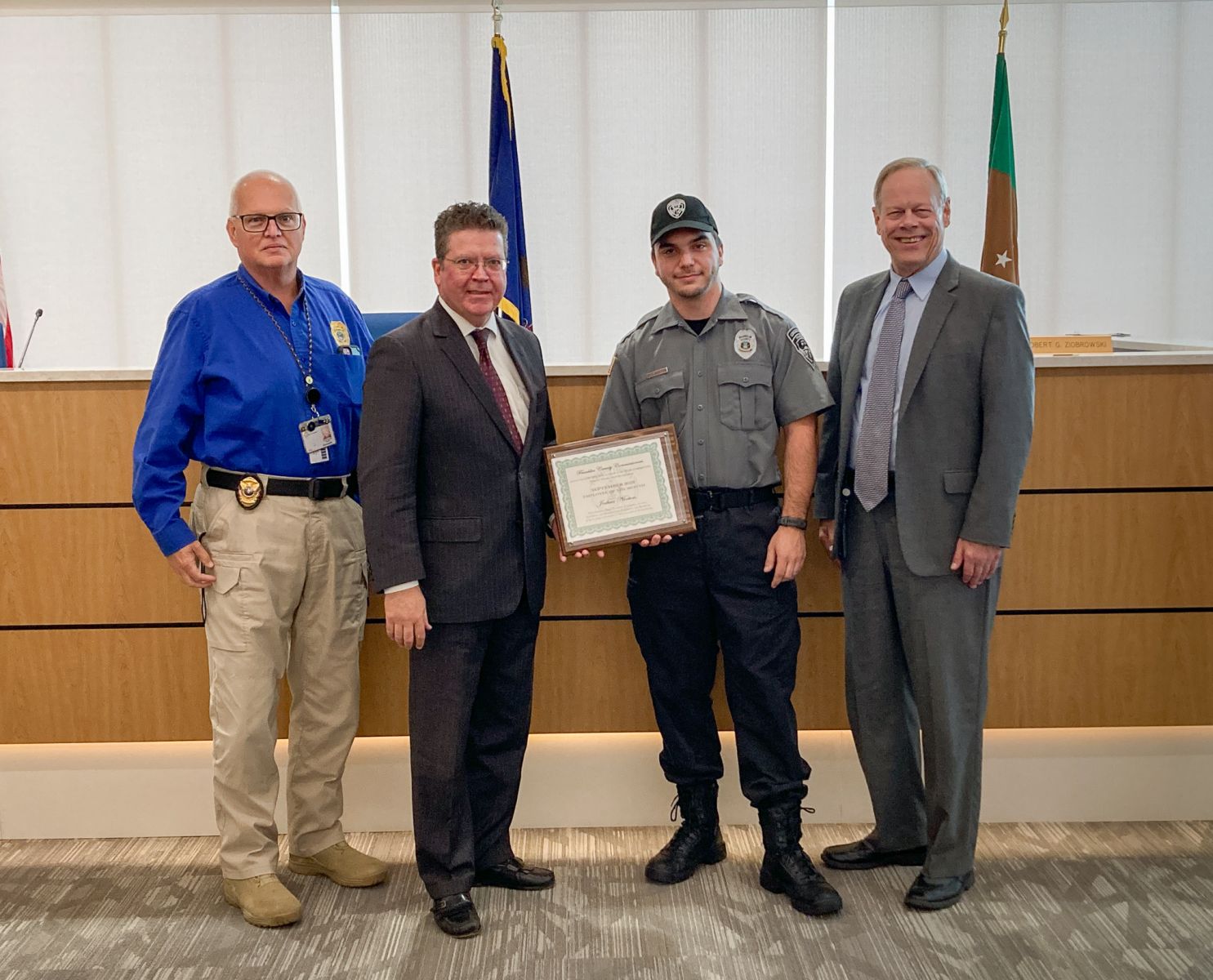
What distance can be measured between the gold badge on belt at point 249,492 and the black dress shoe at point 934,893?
6.11ft

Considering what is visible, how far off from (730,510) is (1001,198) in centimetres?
323

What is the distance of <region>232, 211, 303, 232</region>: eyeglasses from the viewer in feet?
7.78

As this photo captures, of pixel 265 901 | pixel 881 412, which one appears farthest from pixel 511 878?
pixel 881 412

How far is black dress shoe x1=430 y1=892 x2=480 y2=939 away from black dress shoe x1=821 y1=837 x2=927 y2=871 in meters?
0.96

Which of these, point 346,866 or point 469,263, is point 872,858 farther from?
point 469,263

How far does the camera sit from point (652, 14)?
19.9ft

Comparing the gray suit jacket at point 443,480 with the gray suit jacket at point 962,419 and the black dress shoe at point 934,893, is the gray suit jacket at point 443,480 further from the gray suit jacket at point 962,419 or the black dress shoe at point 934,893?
the black dress shoe at point 934,893

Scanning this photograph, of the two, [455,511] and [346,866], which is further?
[346,866]

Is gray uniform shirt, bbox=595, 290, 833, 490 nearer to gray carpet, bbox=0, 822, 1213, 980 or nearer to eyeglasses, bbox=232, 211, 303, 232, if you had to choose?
eyeglasses, bbox=232, 211, 303, 232

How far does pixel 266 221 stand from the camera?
2373mm

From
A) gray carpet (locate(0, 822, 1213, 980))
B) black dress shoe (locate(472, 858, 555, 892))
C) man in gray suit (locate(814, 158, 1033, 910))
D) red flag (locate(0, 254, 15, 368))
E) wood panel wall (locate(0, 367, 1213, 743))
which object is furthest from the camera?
red flag (locate(0, 254, 15, 368))

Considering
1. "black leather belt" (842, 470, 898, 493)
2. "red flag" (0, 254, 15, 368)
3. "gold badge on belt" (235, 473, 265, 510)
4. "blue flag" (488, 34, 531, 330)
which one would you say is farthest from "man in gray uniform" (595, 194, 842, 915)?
"red flag" (0, 254, 15, 368)

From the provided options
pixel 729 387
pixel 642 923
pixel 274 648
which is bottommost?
pixel 642 923

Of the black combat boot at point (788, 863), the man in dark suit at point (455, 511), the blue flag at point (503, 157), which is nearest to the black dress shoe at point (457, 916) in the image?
the man in dark suit at point (455, 511)
